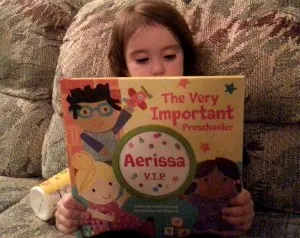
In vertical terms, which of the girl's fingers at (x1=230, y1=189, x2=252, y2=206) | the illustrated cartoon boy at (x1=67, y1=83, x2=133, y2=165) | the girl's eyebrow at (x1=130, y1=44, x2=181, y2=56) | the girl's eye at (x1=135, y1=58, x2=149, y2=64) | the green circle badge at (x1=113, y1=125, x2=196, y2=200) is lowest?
the girl's fingers at (x1=230, y1=189, x2=252, y2=206)

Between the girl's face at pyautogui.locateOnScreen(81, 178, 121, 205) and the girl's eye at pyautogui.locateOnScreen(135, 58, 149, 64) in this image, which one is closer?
the girl's face at pyautogui.locateOnScreen(81, 178, 121, 205)

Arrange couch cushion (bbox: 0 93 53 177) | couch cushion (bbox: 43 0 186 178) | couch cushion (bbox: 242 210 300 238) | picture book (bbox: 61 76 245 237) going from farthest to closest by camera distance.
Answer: couch cushion (bbox: 0 93 53 177) < couch cushion (bbox: 43 0 186 178) < couch cushion (bbox: 242 210 300 238) < picture book (bbox: 61 76 245 237)

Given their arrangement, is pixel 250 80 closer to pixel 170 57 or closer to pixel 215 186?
pixel 170 57

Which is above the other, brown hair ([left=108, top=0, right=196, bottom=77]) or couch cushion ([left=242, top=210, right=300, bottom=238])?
brown hair ([left=108, top=0, right=196, bottom=77])

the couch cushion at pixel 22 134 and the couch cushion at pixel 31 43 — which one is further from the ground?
the couch cushion at pixel 31 43

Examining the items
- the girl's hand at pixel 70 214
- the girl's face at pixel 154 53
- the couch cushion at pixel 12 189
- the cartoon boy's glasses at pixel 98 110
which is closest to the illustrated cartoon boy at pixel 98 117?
the cartoon boy's glasses at pixel 98 110

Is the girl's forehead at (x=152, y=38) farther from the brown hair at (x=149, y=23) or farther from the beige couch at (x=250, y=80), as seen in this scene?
the beige couch at (x=250, y=80)

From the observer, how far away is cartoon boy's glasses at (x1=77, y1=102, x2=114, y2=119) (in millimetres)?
851

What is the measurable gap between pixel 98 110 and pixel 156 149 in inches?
5.0

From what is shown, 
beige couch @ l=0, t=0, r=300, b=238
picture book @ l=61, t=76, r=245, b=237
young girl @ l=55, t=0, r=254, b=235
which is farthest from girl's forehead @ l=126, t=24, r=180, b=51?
picture book @ l=61, t=76, r=245, b=237

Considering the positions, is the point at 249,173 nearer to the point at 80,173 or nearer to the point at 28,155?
the point at 80,173

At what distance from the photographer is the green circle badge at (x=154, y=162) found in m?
0.85

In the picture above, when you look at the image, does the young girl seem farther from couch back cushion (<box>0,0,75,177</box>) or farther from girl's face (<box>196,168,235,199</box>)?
couch back cushion (<box>0,0,75,177</box>)

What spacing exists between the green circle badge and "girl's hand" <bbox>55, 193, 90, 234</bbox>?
0.35ft
